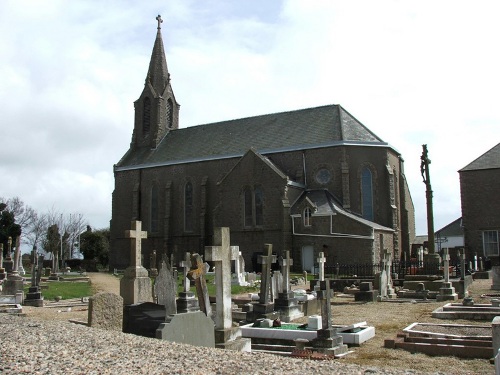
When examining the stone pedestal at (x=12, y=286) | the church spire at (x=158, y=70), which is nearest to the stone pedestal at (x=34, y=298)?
the stone pedestal at (x=12, y=286)

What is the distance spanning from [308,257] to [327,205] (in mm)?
3695

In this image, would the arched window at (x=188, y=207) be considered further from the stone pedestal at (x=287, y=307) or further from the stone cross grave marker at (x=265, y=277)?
the stone cross grave marker at (x=265, y=277)

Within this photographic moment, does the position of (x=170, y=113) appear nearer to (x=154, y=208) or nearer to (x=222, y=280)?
(x=154, y=208)

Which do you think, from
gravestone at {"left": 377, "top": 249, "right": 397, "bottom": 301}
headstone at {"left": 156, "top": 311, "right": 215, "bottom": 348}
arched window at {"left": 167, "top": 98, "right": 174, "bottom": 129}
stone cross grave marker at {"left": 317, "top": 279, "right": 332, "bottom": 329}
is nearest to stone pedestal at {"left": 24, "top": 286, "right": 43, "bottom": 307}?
headstone at {"left": 156, "top": 311, "right": 215, "bottom": 348}

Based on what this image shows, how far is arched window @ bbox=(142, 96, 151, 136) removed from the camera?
47.8 m

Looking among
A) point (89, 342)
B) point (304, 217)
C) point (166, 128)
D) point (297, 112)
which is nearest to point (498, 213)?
point (304, 217)

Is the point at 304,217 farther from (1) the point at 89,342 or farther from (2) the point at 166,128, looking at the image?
(1) the point at 89,342

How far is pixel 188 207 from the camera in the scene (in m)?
42.0

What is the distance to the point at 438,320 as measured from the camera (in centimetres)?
1261

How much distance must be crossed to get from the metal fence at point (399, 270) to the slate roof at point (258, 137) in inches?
437

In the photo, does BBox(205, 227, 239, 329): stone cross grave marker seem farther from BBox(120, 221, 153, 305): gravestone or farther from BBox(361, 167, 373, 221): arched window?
BBox(361, 167, 373, 221): arched window

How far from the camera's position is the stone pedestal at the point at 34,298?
1755cm

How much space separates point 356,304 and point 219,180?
23.9 meters

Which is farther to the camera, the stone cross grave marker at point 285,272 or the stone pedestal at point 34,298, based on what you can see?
the stone pedestal at point 34,298
